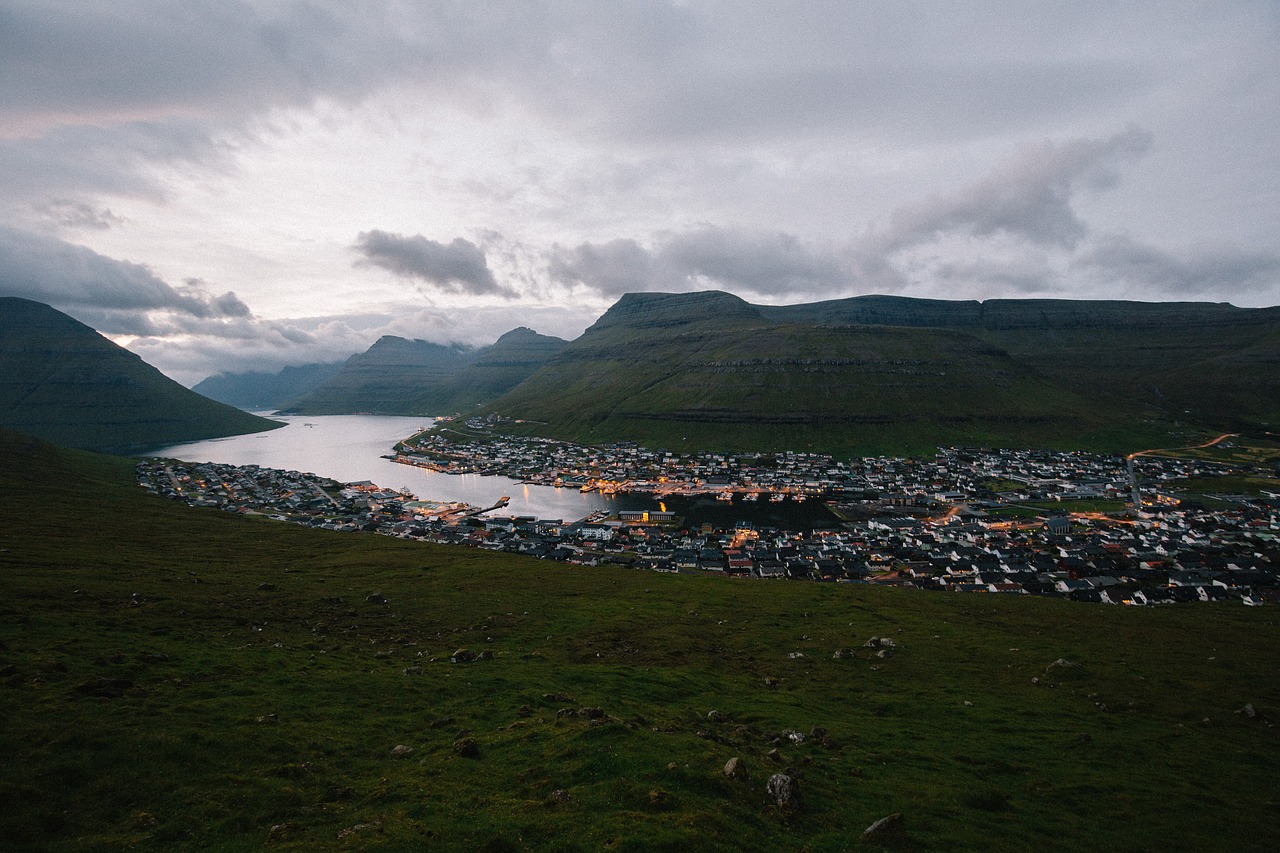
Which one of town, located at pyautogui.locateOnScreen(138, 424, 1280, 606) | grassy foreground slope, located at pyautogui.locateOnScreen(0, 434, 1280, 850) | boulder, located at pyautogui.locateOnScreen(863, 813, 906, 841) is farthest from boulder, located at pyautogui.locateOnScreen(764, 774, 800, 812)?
town, located at pyautogui.locateOnScreen(138, 424, 1280, 606)

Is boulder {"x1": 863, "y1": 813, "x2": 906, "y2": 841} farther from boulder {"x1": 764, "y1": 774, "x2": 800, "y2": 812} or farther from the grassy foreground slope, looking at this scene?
boulder {"x1": 764, "y1": 774, "x2": 800, "y2": 812}

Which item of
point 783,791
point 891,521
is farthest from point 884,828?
point 891,521

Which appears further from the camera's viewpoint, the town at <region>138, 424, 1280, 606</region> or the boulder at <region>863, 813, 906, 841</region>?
the town at <region>138, 424, 1280, 606</region>

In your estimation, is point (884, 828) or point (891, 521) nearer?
point (884, 828)

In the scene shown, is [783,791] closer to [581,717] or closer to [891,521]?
[581,717]

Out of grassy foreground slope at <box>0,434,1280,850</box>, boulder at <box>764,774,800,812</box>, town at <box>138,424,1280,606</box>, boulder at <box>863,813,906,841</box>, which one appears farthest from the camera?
town at <box>138,424,1280,606</box>

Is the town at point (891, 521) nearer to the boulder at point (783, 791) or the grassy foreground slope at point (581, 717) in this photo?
the grassy foreground slope at point (581, 717)
